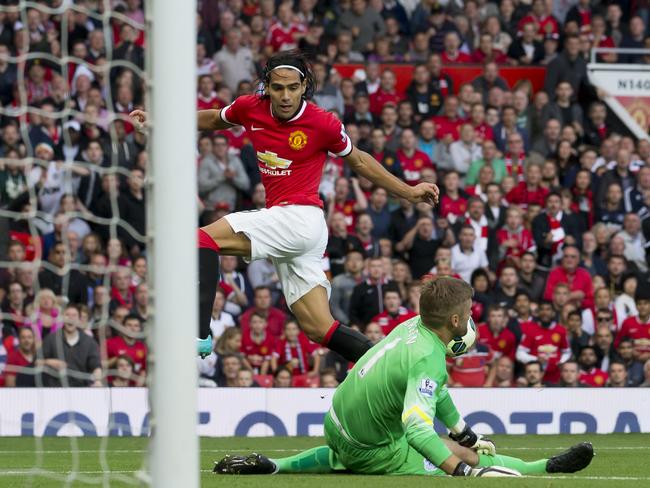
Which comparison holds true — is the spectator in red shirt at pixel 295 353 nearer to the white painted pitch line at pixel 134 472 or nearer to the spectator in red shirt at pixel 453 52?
the white painted pitch line at pixel 134 472

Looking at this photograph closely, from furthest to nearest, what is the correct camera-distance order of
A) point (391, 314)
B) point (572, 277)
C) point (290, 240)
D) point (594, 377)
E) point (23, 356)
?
point (572, 277)
point (391, 314)
point (594, 377)
point (23, 356)
point (290, 240)

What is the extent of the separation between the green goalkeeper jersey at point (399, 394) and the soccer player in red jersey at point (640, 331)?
706 centimetres

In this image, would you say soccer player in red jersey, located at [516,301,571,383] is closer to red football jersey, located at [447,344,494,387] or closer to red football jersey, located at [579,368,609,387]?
red football jersey, located at [579,368,609,387]

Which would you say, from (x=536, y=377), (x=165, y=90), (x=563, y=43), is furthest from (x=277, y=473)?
(x=563, y=43)

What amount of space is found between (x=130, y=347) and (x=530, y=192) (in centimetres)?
577

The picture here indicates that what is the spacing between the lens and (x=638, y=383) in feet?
44.7

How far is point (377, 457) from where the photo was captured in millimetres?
7031

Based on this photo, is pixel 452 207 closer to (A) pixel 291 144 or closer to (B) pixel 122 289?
(B) pixel 122 289

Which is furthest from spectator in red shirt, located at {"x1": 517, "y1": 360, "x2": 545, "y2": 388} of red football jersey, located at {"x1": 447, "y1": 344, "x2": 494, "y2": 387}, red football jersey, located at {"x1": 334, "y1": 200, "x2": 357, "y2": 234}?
red football jersey, located at {"x1": 334, "y1": 200, "x2": 357, "y2": 234}

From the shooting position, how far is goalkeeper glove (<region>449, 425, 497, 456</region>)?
23.2 ft

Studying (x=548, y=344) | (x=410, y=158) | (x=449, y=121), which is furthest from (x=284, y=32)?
(x=548, y=344)

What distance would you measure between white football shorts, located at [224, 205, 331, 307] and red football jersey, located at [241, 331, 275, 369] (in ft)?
15.7

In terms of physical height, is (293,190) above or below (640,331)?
above

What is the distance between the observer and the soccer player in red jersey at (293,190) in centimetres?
822
